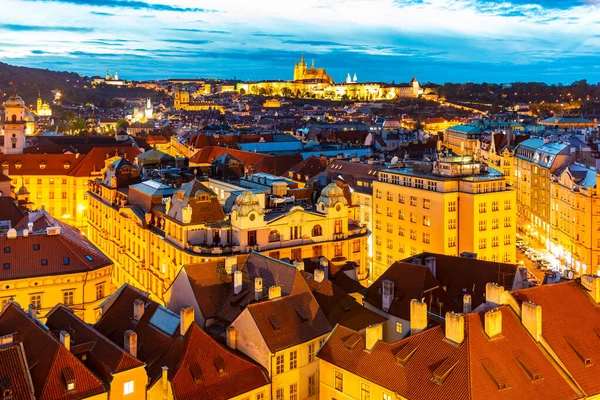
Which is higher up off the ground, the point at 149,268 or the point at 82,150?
the point at 82,150

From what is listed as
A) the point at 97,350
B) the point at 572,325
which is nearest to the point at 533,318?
the point at 572,325

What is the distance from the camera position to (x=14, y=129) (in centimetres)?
11450

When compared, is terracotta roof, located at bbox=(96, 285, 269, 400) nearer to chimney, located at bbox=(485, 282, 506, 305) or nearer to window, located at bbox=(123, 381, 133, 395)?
window, located at bbox=(123, 381, 133, 395)

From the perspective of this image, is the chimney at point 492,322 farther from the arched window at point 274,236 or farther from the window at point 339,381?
the arched window at point 274,236

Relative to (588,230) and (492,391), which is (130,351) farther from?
(588,230)

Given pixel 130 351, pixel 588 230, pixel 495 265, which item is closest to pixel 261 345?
pixel 130 351

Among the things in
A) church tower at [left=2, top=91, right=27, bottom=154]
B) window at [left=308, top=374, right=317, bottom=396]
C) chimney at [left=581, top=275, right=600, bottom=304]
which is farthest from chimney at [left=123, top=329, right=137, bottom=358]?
church tower at [left=2, top=91, right=27, bottom=154]

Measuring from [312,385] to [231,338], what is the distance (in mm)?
5428

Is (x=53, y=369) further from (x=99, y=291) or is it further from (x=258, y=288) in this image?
(x=99, y=291)

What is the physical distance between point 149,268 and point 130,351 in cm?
3138

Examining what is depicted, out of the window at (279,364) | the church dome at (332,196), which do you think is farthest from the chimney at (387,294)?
the church dome at (332,196)

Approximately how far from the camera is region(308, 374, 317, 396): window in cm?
3809

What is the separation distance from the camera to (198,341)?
1389 inches

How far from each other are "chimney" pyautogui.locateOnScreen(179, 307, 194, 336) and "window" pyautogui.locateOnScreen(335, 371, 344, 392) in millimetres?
8282
